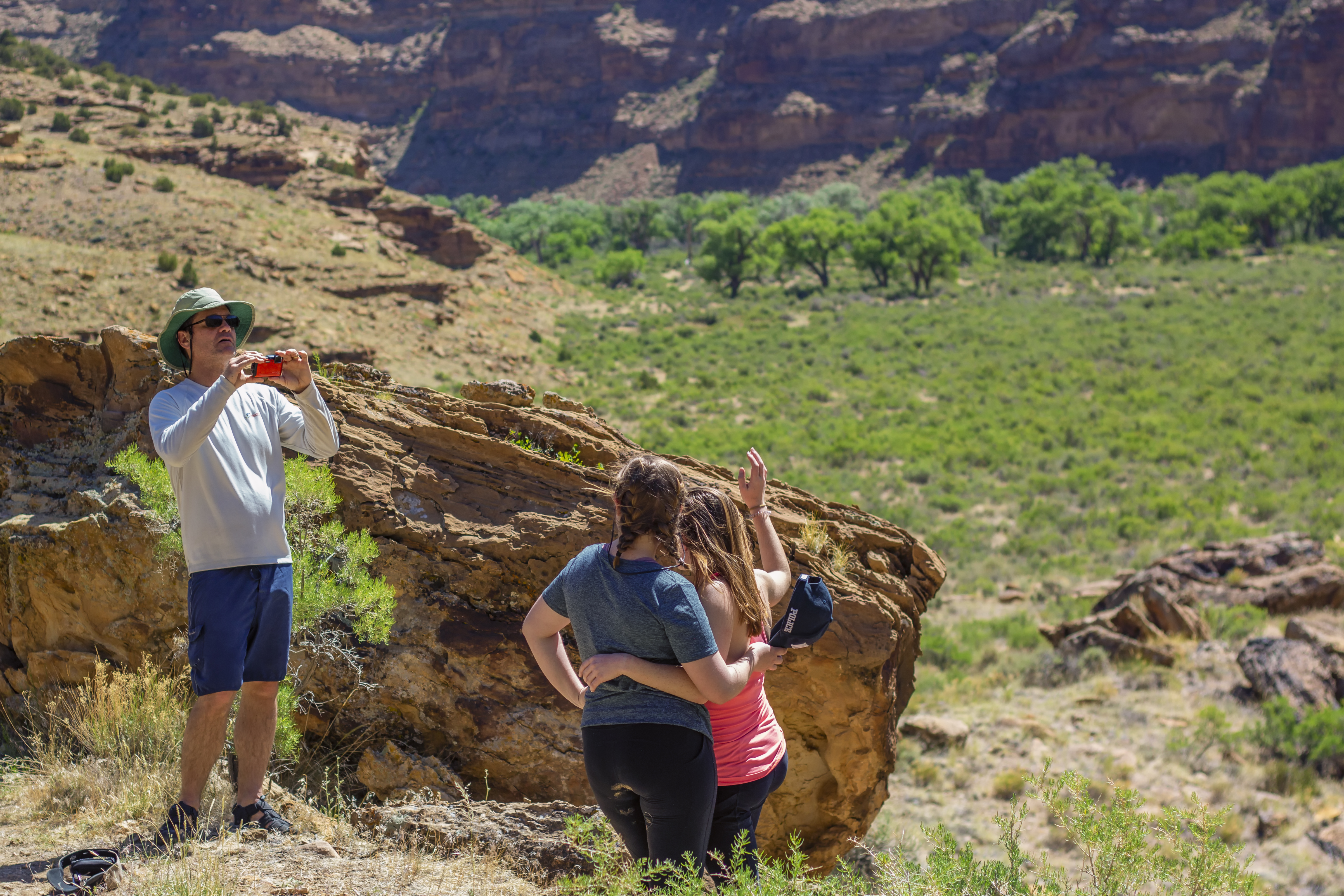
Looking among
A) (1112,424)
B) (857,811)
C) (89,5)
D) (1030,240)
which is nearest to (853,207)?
(1030,240)

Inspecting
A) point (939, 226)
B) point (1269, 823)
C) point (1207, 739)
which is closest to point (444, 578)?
point (1269, 823)

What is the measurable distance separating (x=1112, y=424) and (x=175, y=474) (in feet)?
78.6

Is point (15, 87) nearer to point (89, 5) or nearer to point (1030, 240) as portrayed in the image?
point (1030, 240)

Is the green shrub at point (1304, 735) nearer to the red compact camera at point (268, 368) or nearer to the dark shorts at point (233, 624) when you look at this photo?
the dark shorts at point (233, 624)

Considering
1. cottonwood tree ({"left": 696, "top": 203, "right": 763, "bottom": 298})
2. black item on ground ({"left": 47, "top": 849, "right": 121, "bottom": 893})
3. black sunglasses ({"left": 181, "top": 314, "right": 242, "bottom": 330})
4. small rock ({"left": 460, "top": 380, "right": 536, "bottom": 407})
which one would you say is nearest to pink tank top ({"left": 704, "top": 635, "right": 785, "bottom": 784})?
black item on ground ({"left": 47, "top": 849, "right": 121, "bottom": 893})

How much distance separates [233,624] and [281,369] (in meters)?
0.87

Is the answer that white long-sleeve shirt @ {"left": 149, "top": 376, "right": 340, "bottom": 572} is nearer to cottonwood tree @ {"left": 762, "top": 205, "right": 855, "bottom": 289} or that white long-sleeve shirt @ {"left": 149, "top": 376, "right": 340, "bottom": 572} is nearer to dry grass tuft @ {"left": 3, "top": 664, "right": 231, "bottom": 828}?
dry grass tuft @ {"left": 3, "top": 664, "right": 231, "bottom": 828}

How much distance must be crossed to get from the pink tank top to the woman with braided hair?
0.46 feet

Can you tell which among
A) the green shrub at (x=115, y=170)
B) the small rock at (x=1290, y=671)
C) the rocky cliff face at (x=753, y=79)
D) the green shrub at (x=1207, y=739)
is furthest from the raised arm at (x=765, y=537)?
the rocky cliff face at (x=753, y=79)

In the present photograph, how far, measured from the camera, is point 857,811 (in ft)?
16.5

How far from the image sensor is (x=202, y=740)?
323 centimetres

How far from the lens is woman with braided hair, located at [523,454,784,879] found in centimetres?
262

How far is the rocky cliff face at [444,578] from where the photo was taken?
448 cm

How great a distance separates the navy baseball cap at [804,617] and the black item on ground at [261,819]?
75.6 inches
